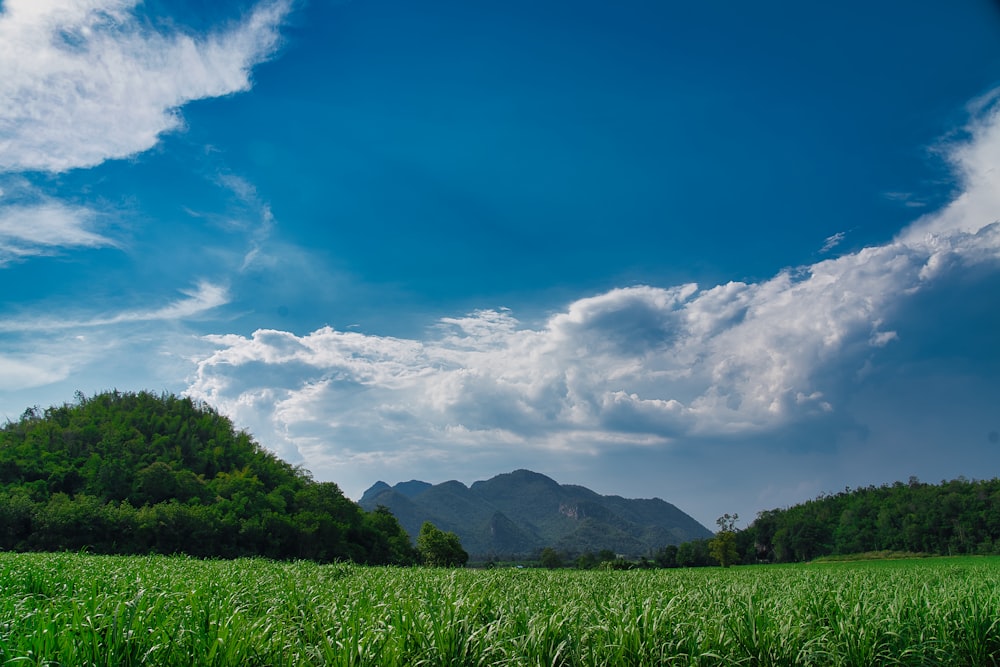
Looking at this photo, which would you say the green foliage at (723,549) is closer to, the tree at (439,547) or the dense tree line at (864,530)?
the dense tree line at (864,530)

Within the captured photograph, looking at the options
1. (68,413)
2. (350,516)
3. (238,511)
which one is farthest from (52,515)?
(68,413)

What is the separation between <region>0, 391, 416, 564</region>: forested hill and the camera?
54281mm

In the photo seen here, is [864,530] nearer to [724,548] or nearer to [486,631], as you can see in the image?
[724,548]

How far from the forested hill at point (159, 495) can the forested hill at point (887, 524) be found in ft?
213

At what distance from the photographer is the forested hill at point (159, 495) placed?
5428 cm

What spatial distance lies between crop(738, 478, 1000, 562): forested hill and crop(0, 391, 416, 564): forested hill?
65048mm

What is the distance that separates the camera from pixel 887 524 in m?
90.6

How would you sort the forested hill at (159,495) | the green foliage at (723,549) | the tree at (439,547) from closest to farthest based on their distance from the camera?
the forested hill at (159,495)
the tree at (439,547)
the green foliage at (723,549)

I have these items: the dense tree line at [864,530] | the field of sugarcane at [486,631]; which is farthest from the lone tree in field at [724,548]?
the field of sugarcane at [486,631]

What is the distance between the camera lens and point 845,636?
6.39 m

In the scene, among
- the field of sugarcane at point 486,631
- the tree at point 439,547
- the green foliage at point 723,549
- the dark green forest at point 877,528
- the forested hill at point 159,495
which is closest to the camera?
the field of sugarcane at point 486,631

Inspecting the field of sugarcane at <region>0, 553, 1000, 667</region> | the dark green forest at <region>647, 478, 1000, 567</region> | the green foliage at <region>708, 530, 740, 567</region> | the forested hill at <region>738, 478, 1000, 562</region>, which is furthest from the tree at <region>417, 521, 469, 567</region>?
the field of sugarcane at <region>0, 553, 1000, 667</region>

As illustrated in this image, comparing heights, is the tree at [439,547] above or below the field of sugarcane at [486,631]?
below

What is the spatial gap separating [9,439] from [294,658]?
94.9 meters
